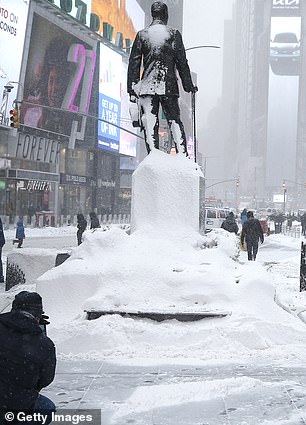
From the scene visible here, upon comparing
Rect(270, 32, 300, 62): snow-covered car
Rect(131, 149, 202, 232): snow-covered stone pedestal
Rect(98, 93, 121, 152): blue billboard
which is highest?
Rect(270, 32, 300, 62): snow-covered car

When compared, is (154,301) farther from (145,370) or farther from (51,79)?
(51,79)

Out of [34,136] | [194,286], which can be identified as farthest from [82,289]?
[34,136]

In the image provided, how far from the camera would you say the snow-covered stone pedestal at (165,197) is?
10.0m

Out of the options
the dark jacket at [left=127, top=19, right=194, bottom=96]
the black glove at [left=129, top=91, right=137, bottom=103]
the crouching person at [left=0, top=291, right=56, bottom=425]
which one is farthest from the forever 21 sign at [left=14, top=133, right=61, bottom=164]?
the crouching person at [left=0, top=291, right=56, bottom=425]

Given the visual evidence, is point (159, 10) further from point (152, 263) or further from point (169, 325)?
point (169, 325)

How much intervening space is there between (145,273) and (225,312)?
4.29ft

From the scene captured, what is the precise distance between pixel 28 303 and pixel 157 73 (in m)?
7.17

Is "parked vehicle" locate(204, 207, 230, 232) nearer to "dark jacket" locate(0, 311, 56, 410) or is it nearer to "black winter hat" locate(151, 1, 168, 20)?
"black winter hat" locate(151, 1, 168, 20)

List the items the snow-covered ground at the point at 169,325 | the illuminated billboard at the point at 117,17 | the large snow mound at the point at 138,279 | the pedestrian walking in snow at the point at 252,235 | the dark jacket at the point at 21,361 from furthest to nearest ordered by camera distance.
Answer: the illuminated billboard at the point at 117,17
the pedestrian walking in snow at the point at 252,235
the large snow mound at the point at 138,279
the snow-covered ground at the point at 169,325
the dark jacket at the point at 21,361

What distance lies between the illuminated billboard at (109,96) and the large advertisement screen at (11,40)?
1652cm

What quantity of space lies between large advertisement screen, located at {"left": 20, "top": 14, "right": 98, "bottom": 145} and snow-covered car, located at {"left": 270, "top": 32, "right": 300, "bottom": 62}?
13072 cm

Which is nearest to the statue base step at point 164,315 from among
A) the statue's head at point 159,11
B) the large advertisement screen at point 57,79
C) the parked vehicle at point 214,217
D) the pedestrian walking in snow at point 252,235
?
→ the statue's head at point 159,11

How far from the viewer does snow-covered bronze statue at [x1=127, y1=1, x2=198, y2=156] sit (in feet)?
34.1

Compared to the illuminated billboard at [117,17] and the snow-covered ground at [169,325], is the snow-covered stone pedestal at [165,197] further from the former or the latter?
the illuminated billboard at [117,17]
